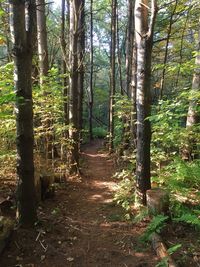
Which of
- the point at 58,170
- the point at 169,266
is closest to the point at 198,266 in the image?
the point at 169,266

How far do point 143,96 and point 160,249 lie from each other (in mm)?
3176

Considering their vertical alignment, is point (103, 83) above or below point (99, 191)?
above

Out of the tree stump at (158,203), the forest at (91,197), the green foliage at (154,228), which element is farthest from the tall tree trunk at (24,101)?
the tree stump at (158,203)

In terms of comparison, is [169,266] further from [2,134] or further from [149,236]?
[2,134]

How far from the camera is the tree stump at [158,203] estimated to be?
548 centimetres

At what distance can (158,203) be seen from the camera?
5.52m

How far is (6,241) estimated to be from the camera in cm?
439

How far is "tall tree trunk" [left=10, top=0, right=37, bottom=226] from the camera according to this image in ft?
15.0

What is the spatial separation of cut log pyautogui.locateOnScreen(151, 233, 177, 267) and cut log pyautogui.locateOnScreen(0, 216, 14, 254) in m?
2.22

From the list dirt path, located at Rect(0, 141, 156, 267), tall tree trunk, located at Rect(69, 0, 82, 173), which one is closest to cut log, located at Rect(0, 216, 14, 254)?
dirt path, located at Rect(0, 141, 156, 267)

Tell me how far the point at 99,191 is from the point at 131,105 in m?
4.57

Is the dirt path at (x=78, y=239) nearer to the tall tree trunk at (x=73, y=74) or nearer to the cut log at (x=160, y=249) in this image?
the cut log at (x=160, y=249)

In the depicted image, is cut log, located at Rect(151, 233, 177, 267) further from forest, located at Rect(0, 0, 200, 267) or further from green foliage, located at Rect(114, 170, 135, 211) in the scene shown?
green foliage, located at Rect(114, 170, 135, 211)

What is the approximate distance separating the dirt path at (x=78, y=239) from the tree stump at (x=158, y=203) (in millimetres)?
414
